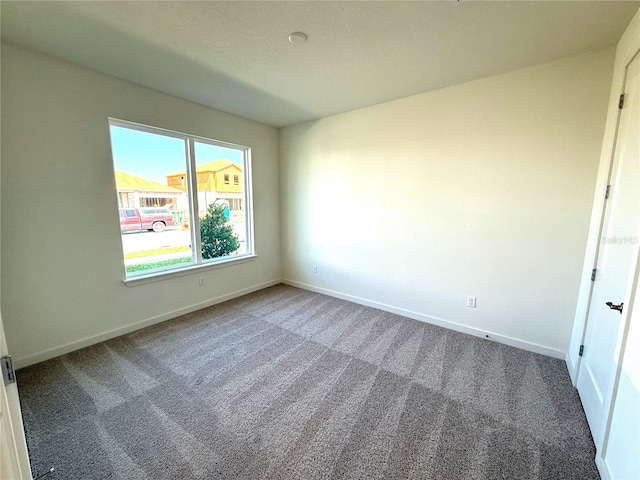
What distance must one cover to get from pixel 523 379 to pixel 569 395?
10.8 inches

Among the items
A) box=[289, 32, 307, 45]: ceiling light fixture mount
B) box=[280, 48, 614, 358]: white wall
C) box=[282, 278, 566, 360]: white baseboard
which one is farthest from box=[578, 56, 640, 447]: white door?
box=[289, 32, 307, 45]: ceiling light fixture mount

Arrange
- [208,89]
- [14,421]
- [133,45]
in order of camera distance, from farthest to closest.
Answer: [208,89], [133,45], [14,421]

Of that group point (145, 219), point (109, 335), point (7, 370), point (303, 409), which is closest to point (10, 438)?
point (7, 370)

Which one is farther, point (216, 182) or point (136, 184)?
point (216, 182)

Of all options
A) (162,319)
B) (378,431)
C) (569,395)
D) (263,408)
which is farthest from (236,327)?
(569,395)

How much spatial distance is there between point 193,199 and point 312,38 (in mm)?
2299

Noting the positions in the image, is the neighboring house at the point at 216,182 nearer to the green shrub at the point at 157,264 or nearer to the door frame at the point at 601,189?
the green shrub at the point at 157,264

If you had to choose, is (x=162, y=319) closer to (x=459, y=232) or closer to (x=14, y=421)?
(x=14, y=421)

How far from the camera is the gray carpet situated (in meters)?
1.47

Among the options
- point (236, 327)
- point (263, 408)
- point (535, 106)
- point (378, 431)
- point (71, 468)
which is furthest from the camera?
point (236, 327)

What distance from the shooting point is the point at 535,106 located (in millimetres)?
2320

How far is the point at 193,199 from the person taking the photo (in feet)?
11.0

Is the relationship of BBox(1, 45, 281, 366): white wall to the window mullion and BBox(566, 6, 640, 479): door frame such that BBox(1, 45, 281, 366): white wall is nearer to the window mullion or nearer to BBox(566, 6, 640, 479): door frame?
the window mullion

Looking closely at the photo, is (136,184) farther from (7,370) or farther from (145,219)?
(7,370)
